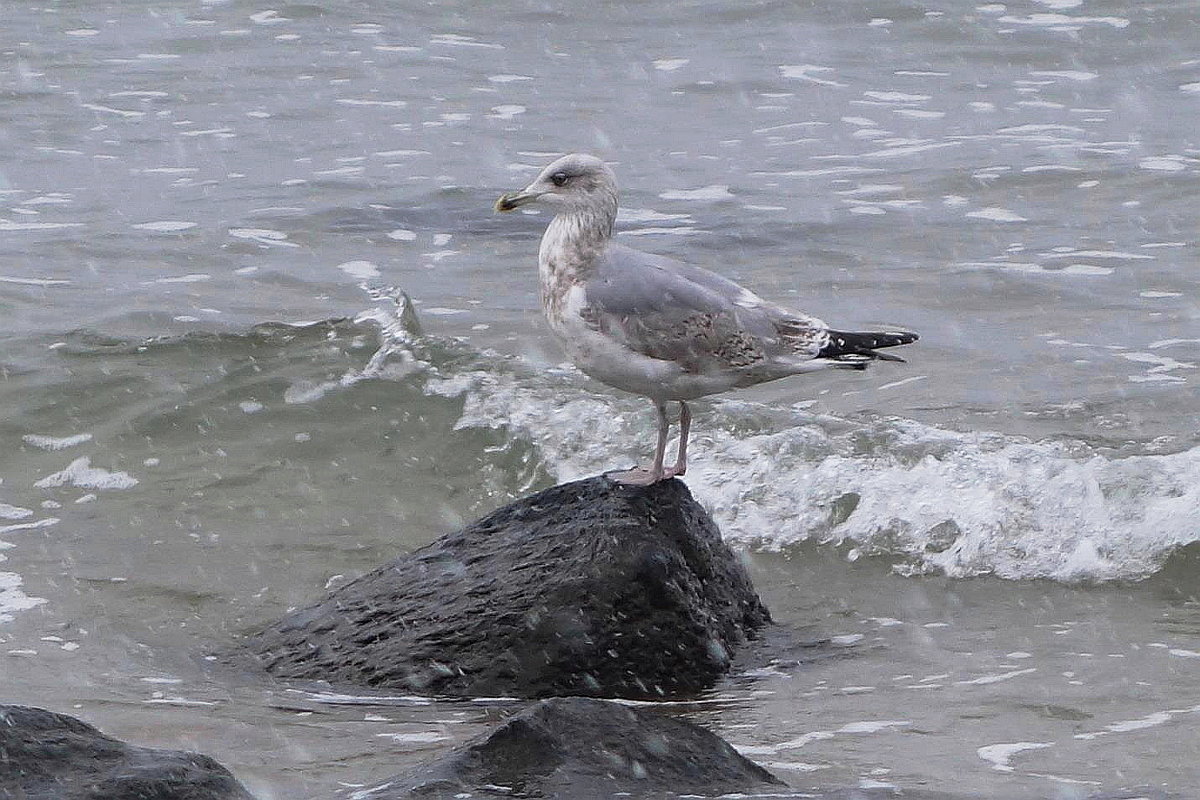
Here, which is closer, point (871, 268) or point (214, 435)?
point (214, 435)

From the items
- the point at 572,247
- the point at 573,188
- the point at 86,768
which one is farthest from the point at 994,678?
the point at 86,768

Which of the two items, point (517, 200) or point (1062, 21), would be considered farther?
point (1062, 21)

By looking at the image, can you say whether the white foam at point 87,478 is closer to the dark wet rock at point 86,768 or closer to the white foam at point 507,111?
the dark wet rock at point 86,768

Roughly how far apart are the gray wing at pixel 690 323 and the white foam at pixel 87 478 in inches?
161

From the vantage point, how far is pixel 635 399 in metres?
9.99

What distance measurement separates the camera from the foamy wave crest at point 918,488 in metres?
7.81

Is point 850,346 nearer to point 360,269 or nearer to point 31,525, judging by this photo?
point 31,525

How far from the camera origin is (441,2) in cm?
2058

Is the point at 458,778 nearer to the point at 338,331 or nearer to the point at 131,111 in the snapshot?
the point at 338,331

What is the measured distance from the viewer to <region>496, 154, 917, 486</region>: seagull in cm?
592

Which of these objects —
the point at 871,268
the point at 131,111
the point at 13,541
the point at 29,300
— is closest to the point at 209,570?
the point at 13,541

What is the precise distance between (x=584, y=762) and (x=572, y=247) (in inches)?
94.8

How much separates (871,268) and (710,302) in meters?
6.36

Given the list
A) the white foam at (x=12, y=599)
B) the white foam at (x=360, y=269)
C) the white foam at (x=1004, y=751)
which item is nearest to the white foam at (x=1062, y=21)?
the white foam at (x=360, y=269)
